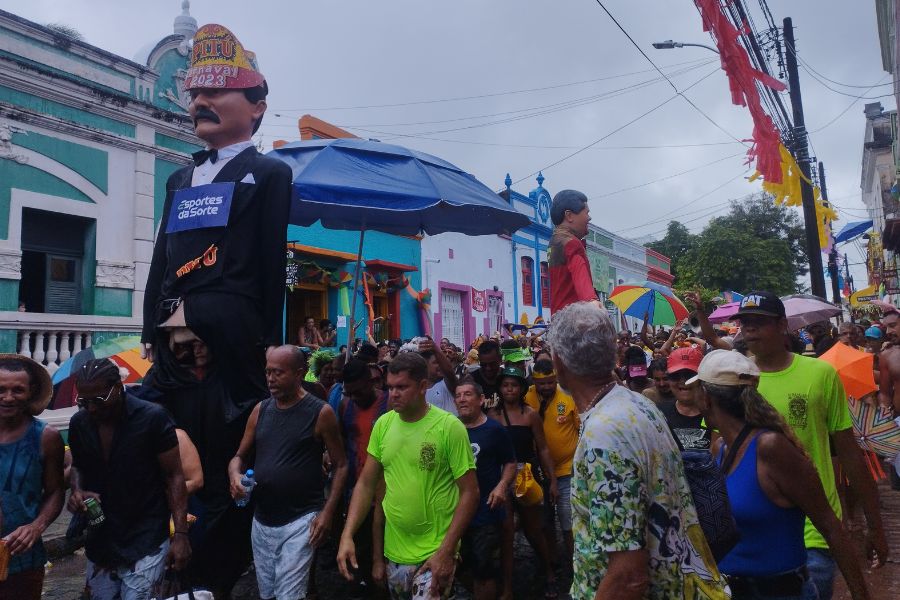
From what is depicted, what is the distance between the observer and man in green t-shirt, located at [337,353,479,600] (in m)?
3.51

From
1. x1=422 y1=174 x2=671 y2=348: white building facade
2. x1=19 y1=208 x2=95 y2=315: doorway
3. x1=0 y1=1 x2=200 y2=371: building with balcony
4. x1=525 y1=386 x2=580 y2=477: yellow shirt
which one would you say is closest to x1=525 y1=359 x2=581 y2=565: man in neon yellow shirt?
x1=525 y1=386 x2=580 y2=477: yellow shirt

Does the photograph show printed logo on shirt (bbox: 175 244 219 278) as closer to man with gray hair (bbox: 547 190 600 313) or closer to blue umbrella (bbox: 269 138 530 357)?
blue umbrella (bbox: 269 138 530 357)

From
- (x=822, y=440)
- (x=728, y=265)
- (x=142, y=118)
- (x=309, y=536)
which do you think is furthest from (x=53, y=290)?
(x=728, y=265)

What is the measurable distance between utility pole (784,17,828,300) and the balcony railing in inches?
475

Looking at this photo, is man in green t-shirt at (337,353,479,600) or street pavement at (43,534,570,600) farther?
street pavement at (43,534,570,600)

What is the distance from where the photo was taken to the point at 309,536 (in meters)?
3.82

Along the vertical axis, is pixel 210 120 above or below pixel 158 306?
above

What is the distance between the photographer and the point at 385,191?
5.09 meters

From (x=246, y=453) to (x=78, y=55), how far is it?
25.5ft

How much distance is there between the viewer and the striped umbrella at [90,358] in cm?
584

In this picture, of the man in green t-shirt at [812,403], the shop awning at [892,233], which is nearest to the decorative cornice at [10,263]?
the man in green t-shirt at [812,403]

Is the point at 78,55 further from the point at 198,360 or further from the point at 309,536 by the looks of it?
the point at 309,536

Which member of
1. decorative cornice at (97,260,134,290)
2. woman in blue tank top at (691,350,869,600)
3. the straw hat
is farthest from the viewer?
decorative cornice at (97,260,134,290)

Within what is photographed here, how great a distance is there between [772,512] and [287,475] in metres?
2.49
